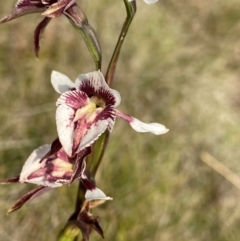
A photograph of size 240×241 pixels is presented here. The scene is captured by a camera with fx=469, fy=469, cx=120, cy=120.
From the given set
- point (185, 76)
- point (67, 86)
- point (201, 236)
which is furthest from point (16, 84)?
point (67, 86)

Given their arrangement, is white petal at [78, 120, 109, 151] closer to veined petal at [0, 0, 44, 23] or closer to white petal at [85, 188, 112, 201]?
white petal at [85, 188, 112, 201]

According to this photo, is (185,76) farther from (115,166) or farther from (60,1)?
(60,1)

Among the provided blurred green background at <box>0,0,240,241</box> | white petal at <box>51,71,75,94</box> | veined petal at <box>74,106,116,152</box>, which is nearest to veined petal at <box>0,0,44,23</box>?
white petal at <box>51,71,75,94</box>

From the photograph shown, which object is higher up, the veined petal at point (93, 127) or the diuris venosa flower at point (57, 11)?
the diuris venosa flower at point (57, 11)


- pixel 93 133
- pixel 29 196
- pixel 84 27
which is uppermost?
pixel 84 27

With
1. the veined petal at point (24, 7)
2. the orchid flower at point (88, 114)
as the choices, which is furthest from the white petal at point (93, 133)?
the veined petal at point (24, 7)

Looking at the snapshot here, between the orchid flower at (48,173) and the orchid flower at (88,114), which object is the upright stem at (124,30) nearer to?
the orchid flower at (88,114)

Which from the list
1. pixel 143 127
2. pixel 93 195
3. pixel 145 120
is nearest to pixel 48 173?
pixel 93 195

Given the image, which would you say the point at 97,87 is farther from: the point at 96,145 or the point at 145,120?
the point at 145,120
